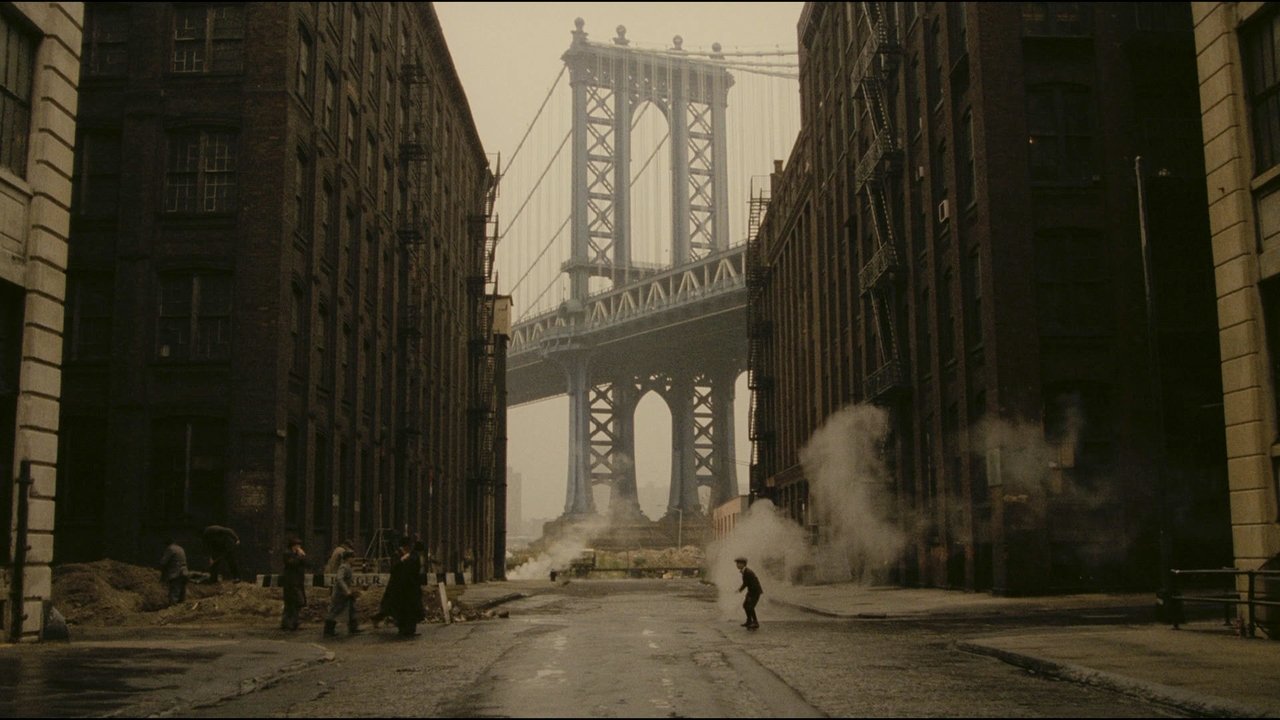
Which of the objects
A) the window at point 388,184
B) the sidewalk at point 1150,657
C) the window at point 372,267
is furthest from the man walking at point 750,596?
the window at point 388,184

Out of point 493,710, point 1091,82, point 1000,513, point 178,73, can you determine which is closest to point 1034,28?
point 1091,82

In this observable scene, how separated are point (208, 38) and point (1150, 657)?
25.2 meters

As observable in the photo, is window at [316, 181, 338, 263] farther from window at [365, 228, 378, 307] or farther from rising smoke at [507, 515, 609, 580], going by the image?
rising smoke at [507, 515, 609, 580]

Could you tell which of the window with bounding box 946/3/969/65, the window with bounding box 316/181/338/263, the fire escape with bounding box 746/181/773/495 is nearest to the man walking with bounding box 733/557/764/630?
the window with bounding box 946/3/969/65

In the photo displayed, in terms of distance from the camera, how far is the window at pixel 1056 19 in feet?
99.3

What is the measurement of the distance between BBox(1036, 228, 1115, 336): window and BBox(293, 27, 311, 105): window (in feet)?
59.7

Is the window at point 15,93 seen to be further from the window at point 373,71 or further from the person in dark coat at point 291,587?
the window at point 373,71

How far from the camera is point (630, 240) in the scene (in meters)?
112

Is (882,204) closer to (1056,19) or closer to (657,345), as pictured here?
(1056,19)

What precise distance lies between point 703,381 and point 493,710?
105828 mm

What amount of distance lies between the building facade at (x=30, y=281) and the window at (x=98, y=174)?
40.0 feet

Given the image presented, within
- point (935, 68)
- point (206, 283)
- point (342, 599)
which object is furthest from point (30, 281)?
point (935, 68)

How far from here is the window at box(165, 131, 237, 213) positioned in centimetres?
2923

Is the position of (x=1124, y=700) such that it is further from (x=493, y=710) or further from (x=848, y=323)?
(x=848, y=323)
